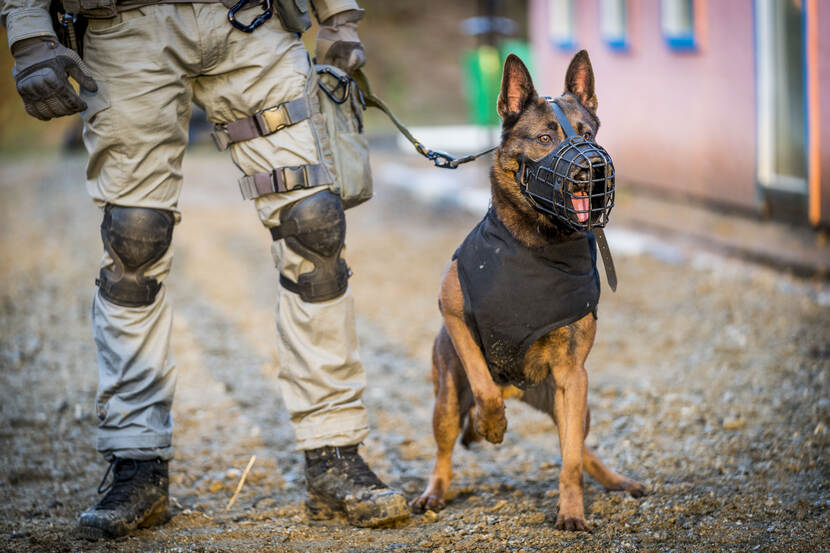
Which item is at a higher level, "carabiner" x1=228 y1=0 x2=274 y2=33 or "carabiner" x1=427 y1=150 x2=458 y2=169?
"carabiner" x1=228 y1=0 x2=274 y2=33

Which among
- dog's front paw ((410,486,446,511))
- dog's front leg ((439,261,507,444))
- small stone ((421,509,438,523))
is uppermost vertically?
dog's front leg ((439,261,507,444))

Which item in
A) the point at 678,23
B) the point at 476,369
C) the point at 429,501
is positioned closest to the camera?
the point at 476,369

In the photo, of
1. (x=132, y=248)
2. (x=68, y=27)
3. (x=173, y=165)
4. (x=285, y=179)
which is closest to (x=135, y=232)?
(x=132, y=248)

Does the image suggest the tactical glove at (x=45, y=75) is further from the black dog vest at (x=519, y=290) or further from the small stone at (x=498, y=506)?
the small stone at (x=498, y=506)

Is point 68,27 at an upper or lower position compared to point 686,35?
upper

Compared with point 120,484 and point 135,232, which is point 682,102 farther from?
point 120,484

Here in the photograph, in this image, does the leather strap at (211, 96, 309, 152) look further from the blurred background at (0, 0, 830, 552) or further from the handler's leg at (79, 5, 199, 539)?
the blurred background at (0, 0, 830, 552)

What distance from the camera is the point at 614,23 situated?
37.3 feet

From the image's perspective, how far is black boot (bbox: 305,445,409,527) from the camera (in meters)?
3.07

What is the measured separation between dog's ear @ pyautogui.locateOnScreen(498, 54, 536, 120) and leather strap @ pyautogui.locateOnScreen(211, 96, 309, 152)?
2.15 ft

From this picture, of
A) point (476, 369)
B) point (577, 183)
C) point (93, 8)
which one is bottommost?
point (476, 369)

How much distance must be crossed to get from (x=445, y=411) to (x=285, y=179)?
37.6 inches

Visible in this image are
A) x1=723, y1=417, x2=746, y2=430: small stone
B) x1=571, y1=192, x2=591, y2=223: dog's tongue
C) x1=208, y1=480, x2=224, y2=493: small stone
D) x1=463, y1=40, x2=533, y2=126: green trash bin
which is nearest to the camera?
x1=571, y1=192, x2=591, y2=223: dog's tongue

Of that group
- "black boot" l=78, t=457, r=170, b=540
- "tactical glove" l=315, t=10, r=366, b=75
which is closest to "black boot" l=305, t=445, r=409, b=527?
"black boot" l=78, t=457, r=170, b=540
